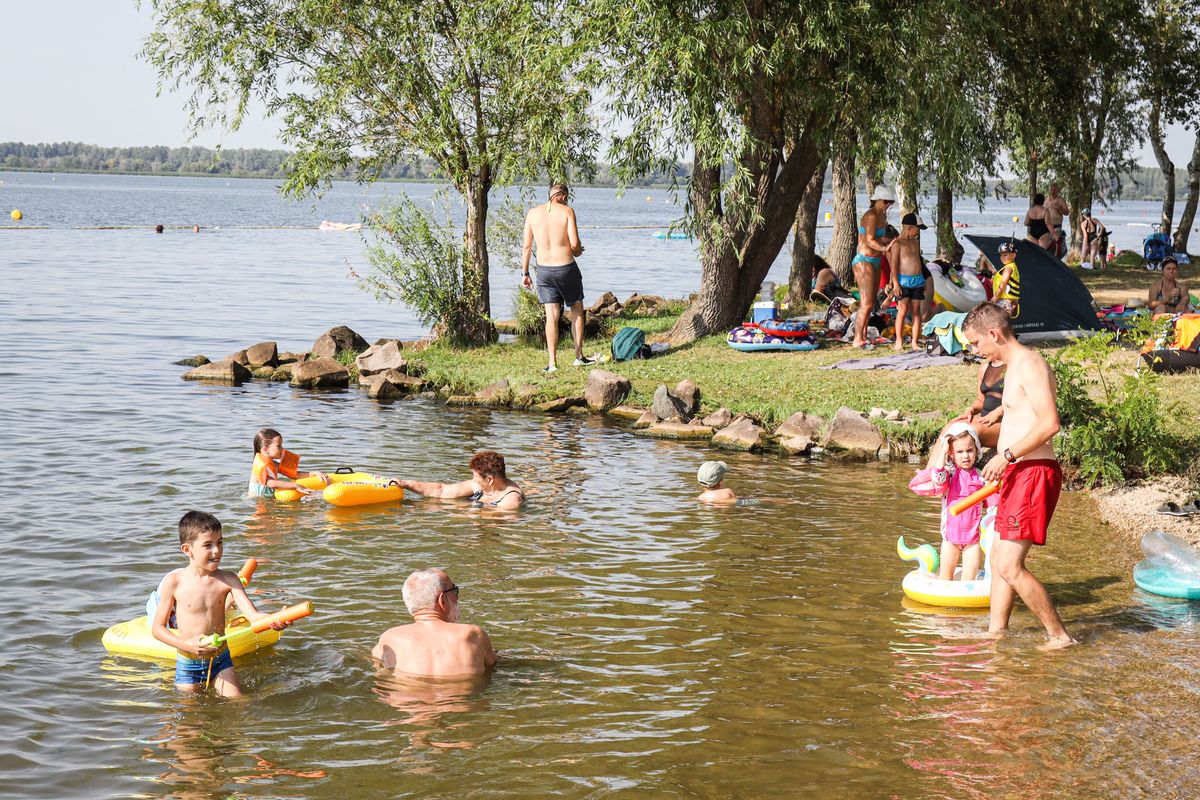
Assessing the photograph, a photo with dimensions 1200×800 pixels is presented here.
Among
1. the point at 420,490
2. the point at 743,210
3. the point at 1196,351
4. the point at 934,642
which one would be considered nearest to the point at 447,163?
the point at 743,210

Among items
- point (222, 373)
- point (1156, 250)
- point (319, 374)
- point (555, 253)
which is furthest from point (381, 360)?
point (1156, 250)

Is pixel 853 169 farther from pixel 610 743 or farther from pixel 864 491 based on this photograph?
pixel 610 743

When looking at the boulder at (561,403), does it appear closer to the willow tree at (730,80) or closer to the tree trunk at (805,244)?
the willow tree at (730,80)

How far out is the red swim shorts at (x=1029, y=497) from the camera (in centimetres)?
733

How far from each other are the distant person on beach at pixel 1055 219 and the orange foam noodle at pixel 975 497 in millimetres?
18806

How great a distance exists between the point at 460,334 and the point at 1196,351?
34.6ft

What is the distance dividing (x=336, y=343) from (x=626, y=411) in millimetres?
6207

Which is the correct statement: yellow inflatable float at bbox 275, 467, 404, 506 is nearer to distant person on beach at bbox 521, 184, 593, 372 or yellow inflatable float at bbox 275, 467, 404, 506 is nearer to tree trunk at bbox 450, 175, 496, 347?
distant person on beach at bbox 521, 184, 593, 372

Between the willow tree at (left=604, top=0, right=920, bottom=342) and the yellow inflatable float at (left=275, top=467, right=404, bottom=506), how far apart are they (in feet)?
22.0

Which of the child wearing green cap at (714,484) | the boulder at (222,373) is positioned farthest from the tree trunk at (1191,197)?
the child wearing green cap at (714,484)

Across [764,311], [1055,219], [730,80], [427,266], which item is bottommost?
[764,311]

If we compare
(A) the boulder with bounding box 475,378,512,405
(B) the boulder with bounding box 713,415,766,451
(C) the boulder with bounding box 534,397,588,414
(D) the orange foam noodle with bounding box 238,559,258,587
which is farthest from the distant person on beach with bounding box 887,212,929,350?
(D) the orange foam noodle with bounding box 238,559,258,587

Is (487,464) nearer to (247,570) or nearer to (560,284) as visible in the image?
(247,570)

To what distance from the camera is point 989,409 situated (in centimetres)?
898
